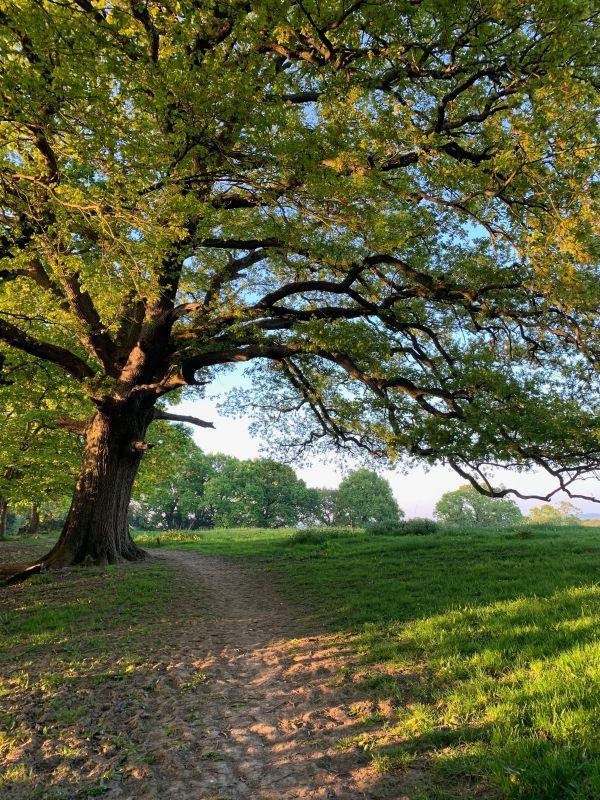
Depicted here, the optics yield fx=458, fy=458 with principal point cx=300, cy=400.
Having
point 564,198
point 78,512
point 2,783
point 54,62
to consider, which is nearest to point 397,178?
point 564,198

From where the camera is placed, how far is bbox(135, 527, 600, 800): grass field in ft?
11.3

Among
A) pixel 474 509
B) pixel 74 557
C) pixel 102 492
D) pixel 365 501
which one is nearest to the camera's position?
pixel 74 557

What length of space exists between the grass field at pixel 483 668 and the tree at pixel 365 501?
224ft

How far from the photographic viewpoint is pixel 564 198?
778 centimetres

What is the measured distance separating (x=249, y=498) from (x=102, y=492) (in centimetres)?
6111

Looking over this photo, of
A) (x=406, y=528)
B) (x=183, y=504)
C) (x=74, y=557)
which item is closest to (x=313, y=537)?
(x=406, y=528)

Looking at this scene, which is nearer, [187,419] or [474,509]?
[187,419]

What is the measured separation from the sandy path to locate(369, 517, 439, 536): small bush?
14.5m

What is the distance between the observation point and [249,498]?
7350 centimetres

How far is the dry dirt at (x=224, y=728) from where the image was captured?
3703 millimetres

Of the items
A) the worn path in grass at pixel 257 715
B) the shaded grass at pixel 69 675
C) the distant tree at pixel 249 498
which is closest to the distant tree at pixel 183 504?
the distant tree at pixel 249 498

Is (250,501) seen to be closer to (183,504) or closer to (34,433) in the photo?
(183,504)

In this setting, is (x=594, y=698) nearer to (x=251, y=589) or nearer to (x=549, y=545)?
(x=251, y=589)

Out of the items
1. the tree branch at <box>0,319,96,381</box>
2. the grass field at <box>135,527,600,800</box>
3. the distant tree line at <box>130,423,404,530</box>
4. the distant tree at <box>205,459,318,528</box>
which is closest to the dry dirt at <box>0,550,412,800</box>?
the grass field at <box>135,527,600,800</box>
